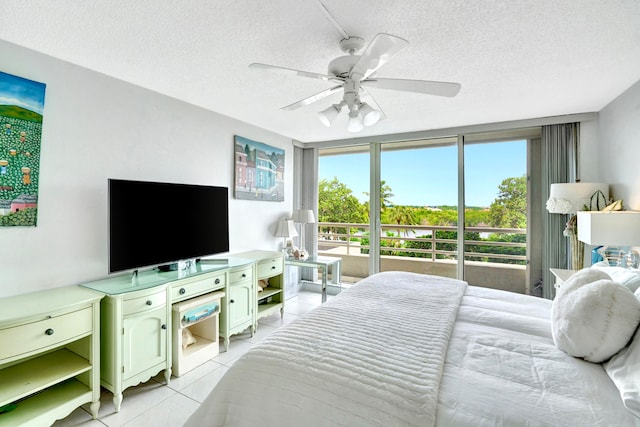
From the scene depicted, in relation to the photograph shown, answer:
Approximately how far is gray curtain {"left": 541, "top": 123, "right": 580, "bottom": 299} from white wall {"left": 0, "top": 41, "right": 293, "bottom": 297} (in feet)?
13.2

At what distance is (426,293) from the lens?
7.16ft

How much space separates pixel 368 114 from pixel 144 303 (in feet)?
6.78

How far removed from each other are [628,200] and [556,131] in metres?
1.15

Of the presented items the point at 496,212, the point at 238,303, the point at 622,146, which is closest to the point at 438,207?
the point at 496,212

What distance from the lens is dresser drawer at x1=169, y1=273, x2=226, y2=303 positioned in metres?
2.40

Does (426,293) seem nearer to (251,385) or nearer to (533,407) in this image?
(533,407)

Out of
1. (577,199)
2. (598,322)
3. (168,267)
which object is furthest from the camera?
(577,199)

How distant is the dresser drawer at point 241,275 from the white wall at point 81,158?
3.46ft

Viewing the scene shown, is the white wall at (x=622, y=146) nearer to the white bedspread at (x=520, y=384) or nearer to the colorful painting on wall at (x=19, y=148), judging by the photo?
the white bedspread at (x=520, y=384)

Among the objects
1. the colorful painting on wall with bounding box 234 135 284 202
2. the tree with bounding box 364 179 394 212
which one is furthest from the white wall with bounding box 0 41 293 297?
the tree with bounding box 364 179 394 212

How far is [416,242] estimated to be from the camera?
4.32m

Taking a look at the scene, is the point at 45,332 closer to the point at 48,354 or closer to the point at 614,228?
the point at 48,354

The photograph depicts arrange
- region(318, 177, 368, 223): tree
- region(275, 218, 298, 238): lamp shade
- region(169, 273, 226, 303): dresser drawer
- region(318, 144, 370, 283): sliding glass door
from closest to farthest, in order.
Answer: region(169, 273, 226, 303): dresser drawer → region(275, 218, 298, 238): lamp shade → region(318, 144, 370, 283): sliding glass door → region(318, 177, 368, 223): tree

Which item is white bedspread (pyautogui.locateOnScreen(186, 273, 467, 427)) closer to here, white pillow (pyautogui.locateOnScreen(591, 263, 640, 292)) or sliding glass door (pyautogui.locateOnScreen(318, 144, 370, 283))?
white pillow (pyautogui.locateOnScreen(591, 263, 640, 292))
